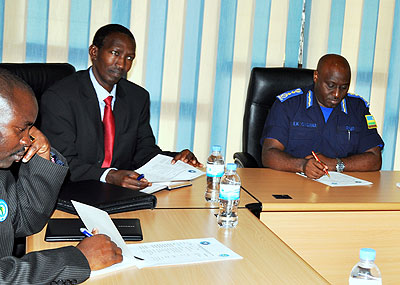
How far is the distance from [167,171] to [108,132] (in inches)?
18.4

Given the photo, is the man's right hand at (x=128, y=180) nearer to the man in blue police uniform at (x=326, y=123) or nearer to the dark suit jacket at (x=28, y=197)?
the dark suit jacket at (x=28, y=197)

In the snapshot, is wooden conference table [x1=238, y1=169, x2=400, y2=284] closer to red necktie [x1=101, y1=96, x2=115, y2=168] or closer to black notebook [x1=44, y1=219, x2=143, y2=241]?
black notebook [x1=44, y1=219, x2=143, y2=241]

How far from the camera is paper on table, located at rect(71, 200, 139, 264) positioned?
4.72 feet

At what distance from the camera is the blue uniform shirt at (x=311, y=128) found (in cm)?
298

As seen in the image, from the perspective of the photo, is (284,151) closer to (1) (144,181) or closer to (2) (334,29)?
(1) (144,181)

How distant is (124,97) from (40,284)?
1.64 meters

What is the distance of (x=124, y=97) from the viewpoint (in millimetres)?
2775

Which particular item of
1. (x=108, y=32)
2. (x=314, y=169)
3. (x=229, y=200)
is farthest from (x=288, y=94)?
(x=229, y=200)

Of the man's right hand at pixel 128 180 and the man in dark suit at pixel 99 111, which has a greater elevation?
the man in dark suit at pixel 99 111

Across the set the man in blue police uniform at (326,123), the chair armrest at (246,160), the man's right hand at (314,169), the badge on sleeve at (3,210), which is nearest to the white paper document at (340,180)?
the man's right hand at (314,169)

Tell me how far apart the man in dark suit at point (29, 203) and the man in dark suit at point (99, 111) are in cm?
70

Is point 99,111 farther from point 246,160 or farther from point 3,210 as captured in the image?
point 3,210

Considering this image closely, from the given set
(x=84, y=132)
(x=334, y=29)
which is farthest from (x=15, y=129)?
(x=334, y=29)

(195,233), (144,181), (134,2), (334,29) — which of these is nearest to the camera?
(195,233)
